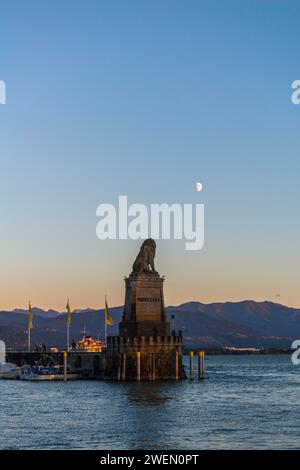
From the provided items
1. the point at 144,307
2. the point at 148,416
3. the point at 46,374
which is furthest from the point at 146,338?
the point at 148,416

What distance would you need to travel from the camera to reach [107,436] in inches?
2667

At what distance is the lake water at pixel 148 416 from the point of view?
6475 cm

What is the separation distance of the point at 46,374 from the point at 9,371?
1580 centimetres

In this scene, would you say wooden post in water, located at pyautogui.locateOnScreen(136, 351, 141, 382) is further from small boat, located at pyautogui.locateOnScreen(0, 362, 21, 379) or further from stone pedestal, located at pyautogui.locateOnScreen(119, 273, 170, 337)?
small boat, located at pyautogui.locateOnScreen(0, 362, 21, 379)

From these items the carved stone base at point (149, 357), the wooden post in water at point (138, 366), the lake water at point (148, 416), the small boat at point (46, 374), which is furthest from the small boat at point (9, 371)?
the wooden post in water at point (138, 366)

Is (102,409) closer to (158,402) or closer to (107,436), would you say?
(158,402)

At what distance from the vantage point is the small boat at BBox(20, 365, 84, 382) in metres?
134

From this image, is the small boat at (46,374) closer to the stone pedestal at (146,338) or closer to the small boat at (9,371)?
the small boat at (9,371)

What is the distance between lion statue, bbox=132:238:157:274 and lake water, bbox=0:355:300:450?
1438 cm

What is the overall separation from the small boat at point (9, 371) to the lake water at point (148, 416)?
25.0m

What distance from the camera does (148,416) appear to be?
3169 inches

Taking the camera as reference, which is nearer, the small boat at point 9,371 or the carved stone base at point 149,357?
the carved stone base at point 149,357

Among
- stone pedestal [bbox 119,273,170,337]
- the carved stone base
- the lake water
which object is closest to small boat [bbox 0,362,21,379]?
the lake water
